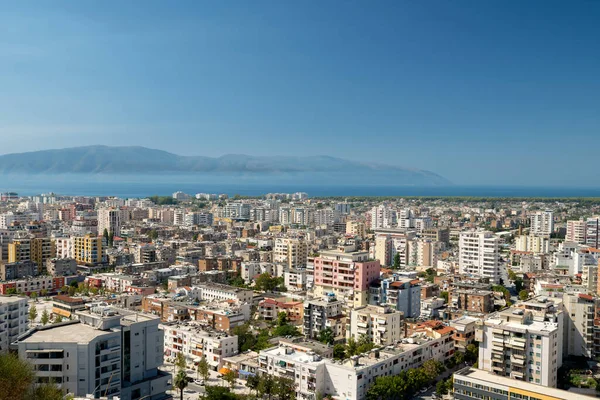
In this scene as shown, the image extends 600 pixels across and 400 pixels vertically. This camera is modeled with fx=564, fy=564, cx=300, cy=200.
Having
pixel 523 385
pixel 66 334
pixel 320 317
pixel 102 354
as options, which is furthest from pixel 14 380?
pixel 320 317

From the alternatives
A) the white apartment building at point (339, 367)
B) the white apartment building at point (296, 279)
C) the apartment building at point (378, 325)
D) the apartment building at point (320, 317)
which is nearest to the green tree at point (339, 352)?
the apartment building at point (378, 325)

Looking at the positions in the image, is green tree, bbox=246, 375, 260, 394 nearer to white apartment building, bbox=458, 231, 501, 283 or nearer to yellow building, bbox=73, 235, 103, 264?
white apartment building, bbox=458, 231, 501, 283

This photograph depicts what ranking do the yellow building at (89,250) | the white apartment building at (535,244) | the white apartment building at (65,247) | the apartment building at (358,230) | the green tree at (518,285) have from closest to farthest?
the green tree at (518,285) < the yellow building at (89,250) < the white apartment building at (65,247) < the white apartment building at (535,244) < the apartment building at (358,230)

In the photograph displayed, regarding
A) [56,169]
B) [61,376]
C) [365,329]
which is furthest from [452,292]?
[56,169]

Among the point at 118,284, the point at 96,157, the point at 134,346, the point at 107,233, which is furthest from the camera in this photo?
the point at 96,157

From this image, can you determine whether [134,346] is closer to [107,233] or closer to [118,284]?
[118,284]

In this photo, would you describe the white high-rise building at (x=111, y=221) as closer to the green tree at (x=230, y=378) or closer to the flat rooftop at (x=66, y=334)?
the green tree at (x=230, y=378)
